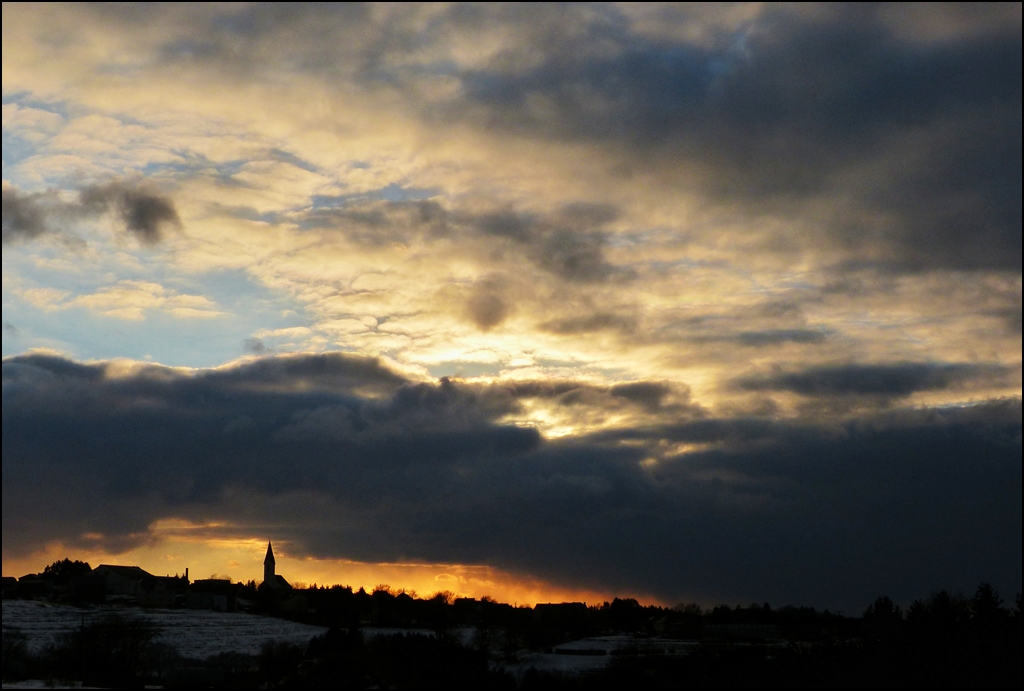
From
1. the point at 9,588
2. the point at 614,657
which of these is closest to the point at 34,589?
the point at 9,588

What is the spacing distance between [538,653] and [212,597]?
59320mm

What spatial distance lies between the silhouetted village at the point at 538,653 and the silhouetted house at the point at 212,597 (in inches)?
28.5

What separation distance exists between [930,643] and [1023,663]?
11063mm

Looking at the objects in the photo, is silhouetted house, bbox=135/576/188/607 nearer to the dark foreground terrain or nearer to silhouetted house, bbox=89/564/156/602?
silhouetted house, bbox=89/564/156/602

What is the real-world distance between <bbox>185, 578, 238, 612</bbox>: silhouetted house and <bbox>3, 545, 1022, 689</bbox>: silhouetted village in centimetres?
72

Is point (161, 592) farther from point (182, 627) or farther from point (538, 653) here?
point (538, 653)

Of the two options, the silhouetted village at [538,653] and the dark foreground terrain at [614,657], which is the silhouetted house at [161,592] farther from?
the dark foreground terrain at [614,657]

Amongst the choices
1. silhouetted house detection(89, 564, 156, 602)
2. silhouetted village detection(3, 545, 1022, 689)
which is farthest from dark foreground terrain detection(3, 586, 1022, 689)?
silhouetted house detection(89, 564, 156, 602)

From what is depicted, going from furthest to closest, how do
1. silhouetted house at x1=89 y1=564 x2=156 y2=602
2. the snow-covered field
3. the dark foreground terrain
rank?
silhouetted house at x1=89 y1=564 x2=156 y2=602, the snow-covered field, the dark foreground terrain

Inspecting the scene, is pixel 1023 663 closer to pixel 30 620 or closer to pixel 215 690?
pixel 215 690

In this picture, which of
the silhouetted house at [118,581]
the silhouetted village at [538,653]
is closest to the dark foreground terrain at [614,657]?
the silhouetted village at [538,653]

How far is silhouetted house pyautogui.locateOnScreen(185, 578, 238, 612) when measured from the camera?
5433 inches

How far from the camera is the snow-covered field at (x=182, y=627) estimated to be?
97.1 metres

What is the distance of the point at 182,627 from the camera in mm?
109688
